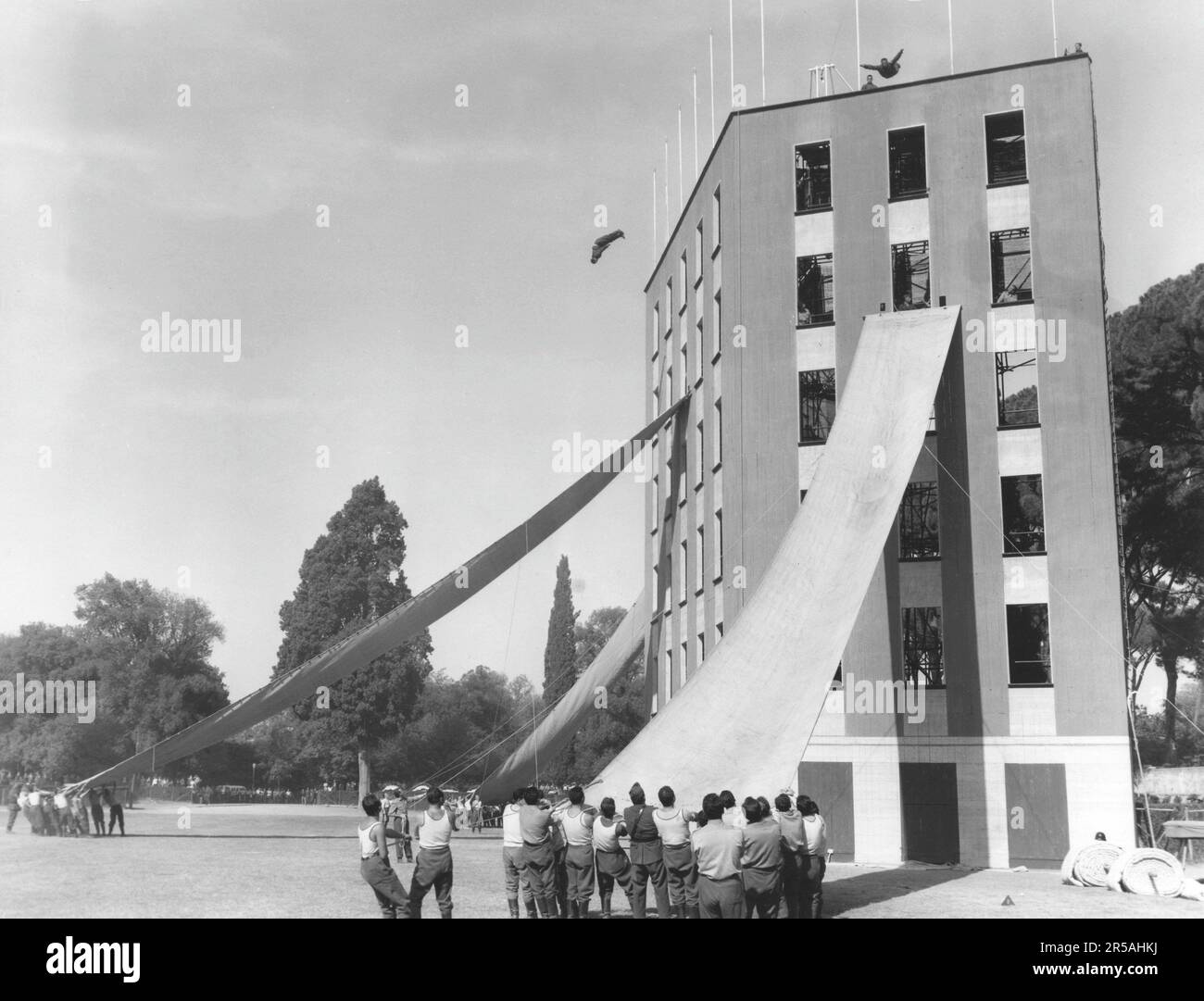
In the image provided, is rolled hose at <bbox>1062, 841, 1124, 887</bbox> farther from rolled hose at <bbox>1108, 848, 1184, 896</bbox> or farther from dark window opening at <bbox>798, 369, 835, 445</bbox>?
dark window opening at <bbox>798, 369, 835, 445</bbox>

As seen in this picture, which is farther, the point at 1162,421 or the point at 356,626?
the point at 356,626

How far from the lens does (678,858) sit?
16125mm

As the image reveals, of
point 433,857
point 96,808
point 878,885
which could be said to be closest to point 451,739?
point 96,808

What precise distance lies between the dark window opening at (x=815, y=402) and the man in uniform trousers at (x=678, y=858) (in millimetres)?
16797

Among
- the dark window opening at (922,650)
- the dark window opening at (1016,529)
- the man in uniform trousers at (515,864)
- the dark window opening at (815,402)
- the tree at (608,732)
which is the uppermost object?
the dark window opening at (815,402)

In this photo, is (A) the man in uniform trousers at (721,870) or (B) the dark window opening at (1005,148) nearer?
(A) the man in uniform trousers at (721,870)

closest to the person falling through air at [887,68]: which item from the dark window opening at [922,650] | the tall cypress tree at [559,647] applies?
the dark window opening at [922,650]

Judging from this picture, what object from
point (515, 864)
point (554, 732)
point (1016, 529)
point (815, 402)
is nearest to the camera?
point (515, 864)

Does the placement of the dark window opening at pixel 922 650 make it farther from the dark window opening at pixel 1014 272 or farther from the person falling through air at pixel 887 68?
the person falling through air at pixel 887 68

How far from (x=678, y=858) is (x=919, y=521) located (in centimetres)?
1720

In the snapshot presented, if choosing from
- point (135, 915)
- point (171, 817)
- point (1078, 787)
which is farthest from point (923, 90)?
point (171, 817)

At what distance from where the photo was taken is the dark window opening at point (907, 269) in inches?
1241

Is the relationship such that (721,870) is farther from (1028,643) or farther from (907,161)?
(907,161)

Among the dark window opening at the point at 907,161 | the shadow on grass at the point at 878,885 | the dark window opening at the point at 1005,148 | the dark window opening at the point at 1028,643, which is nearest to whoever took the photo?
the shadow on grass at the point at 878,885
